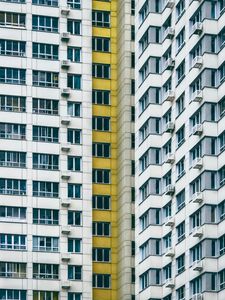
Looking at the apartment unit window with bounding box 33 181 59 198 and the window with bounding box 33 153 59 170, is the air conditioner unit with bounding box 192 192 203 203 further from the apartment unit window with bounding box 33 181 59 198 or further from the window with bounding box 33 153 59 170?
the window with bounding box 33 153 59 170

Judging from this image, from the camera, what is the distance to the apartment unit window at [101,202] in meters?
146

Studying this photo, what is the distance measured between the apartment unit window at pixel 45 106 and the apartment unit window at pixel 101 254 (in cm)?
1463

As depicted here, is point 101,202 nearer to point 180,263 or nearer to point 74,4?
point 74,4

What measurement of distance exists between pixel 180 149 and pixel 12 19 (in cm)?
3109

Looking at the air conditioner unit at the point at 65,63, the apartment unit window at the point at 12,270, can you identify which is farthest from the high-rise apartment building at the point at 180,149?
the apartment unit window at the point at 12,270

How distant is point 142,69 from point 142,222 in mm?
14686

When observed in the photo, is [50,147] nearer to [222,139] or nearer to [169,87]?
[169,87]

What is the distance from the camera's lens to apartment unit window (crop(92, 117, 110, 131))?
148 metres

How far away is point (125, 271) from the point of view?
141750mm

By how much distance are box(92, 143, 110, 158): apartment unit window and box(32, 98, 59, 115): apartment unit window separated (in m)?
5.42

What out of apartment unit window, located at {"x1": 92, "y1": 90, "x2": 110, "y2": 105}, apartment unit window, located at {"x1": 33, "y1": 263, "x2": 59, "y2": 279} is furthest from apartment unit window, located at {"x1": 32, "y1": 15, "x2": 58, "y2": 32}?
apartment unit window, located at {"x1": 33, "y1": 263, "x2": 59, "y2": 279}

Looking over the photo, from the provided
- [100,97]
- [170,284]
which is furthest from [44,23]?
[170,284]

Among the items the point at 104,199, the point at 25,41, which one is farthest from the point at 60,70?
the point at 104,199

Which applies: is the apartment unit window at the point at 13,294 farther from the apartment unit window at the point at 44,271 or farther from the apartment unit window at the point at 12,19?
the apartment unit window at the point at 12,19
